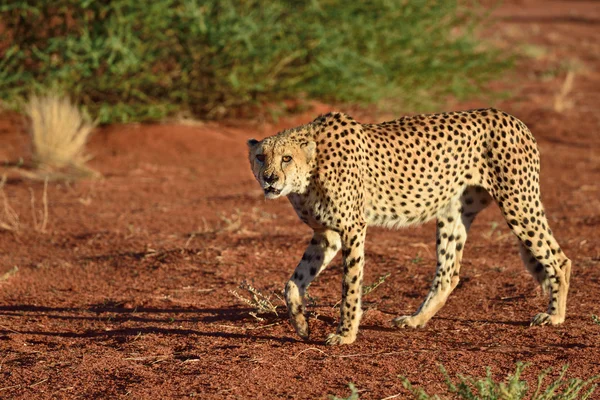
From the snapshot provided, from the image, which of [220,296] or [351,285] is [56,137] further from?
[351,285]

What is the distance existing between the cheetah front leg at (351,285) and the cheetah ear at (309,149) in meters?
0.45

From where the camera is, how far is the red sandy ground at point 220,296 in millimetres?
4816

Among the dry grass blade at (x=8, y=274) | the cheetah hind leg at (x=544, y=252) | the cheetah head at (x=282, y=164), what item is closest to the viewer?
the cheetah head at (x=282, y=164)

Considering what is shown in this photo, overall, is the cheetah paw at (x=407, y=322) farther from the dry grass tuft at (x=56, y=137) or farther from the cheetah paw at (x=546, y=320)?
the dry grass tuft at (x=56, y=137)

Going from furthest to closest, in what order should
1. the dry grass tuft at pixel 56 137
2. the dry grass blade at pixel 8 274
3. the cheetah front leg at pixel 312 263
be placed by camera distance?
the dry grass tuft at pixel 56 137 < the dry grass blade at pixel 8 274 < the cheetah front leg at pixel 312 263

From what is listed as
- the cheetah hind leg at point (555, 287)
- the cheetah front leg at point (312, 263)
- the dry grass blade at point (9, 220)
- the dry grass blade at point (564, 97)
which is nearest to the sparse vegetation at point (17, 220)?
the dry grass blade at point (9, 220)

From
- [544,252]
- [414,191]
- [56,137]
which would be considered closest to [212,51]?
[56,137]

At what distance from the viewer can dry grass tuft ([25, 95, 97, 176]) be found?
11398mm

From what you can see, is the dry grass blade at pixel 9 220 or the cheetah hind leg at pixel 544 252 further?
the dry grass blade at pixel 9 220

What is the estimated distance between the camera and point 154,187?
10938 mm

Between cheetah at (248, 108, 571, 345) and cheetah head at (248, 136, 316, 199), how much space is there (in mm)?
15

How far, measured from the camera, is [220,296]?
653cm

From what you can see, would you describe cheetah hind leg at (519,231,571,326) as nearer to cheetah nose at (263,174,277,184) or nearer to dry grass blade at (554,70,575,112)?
cheetah nose at (263,174,277,184)

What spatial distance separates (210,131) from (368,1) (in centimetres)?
286
